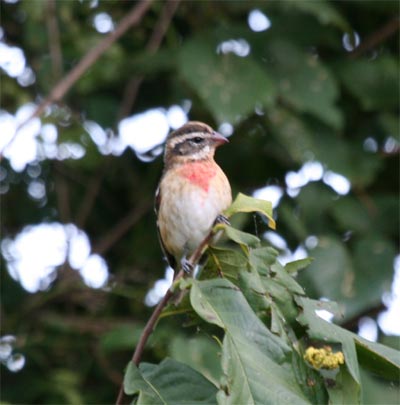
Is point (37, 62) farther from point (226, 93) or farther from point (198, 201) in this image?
point (198, 201)

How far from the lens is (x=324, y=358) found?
3578 millimetres

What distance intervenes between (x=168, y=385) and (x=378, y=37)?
14.8 ft

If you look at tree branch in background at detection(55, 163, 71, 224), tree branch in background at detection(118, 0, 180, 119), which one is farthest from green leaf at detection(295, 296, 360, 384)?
tree branch in background at detection(55, 163, 71, 224)

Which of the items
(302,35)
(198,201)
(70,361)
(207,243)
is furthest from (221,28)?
(207,243)

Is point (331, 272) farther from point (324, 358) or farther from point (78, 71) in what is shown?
point (324, 358)

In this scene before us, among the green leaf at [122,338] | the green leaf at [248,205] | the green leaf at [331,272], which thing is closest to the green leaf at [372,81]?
the green leaf at [331,272]

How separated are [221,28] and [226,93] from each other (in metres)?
0.65

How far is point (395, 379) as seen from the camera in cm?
380

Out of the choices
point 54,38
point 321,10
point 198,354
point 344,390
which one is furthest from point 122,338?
point 344,390

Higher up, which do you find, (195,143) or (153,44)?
(153,44)

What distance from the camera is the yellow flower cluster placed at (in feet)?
11.7

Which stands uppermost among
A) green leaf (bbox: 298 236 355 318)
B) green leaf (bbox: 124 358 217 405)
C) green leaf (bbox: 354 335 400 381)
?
green leaf (bbox: 354 335 400 381)

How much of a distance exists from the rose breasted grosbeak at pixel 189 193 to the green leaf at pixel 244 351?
5.69ft

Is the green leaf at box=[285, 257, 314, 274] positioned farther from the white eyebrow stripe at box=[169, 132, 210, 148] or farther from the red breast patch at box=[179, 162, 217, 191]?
the white eyebrow stripe at box=[169, 132, 210, 148]
